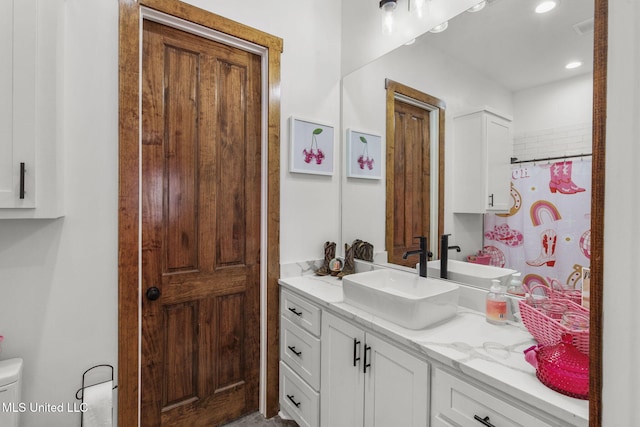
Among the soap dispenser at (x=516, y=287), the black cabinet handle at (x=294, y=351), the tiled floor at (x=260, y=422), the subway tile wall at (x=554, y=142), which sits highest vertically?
the subway tile wall at (x=554, y=142)

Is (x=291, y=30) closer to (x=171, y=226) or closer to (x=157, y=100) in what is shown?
(x=157, y=100)

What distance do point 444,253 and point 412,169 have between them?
1.74 ft

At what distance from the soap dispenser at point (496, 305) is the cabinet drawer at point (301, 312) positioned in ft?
2.58

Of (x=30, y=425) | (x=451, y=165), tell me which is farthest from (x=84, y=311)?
(x=451, y=165)

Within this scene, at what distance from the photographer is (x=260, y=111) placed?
1993 millimetres

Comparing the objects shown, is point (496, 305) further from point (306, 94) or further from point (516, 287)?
point (306, 94)

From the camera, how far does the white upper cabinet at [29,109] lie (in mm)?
1098

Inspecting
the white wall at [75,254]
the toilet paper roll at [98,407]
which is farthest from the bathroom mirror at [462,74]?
the toilet paper roll at [98,407]

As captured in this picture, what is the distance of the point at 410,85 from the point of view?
1.85m

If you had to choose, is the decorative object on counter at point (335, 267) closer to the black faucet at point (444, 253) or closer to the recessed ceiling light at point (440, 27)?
the black faucet at point (444, 253)

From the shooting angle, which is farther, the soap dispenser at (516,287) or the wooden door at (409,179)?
the wooden door at (409,179)

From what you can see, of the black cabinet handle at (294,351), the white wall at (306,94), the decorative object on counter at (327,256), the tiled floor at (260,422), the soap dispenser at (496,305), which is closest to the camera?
the soap dispenser at (496,305)

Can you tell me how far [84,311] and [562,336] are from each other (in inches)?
74.3

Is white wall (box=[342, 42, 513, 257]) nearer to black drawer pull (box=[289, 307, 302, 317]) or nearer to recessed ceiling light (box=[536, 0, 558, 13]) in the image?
recessed ceiling light (box=[536, 0, 558, 13])
